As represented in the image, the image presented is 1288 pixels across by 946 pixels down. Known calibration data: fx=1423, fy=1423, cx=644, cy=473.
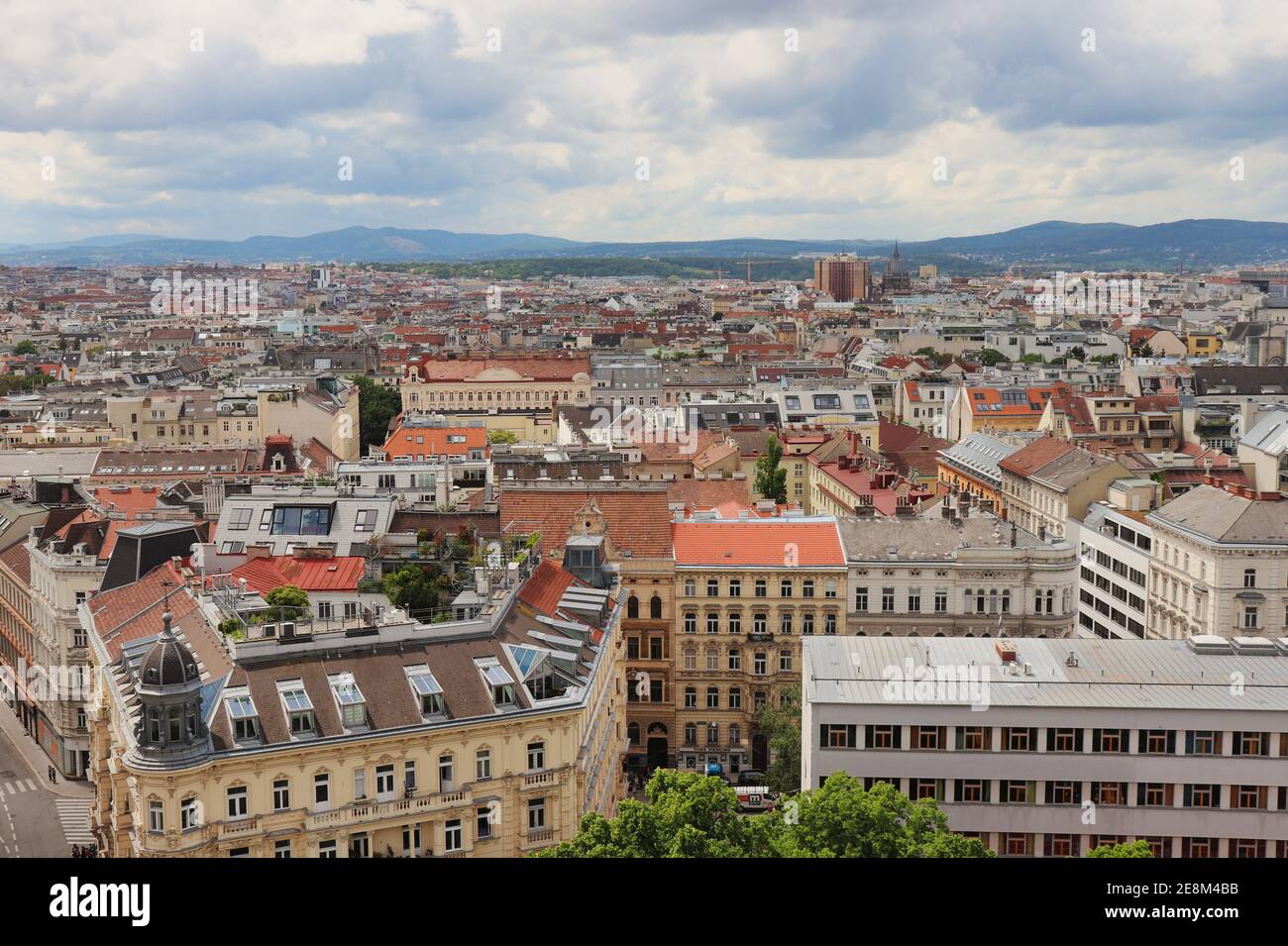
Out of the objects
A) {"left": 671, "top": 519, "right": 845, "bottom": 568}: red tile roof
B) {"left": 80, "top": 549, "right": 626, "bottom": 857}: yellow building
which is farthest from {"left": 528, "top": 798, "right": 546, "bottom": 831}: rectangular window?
{"left": 671, "top": 519, "right": 845, "bottom": 568}: red tile roof

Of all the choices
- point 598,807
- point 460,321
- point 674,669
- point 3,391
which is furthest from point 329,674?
point 460,321

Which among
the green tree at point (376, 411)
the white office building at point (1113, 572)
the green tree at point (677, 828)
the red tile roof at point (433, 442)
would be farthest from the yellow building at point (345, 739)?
the green tree at point (376, 411)

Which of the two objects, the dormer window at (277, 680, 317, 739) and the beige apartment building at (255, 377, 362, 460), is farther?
the beige apartment building at (255, 377, 362, 460)

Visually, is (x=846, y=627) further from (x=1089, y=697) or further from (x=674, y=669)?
(x=1089, y=697)

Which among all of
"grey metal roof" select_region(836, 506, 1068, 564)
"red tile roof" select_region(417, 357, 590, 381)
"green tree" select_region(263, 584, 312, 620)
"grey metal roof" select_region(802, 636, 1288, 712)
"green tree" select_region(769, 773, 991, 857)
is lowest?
"green tree" select_region(769, 773, 991, 857)

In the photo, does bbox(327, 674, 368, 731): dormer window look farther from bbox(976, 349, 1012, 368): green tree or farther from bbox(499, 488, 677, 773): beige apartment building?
bbox(976, 349, 1012, 368): green tree

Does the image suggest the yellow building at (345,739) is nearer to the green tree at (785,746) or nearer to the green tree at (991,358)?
the green tree at (785,746)

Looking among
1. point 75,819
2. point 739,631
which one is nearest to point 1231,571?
point 739,631
